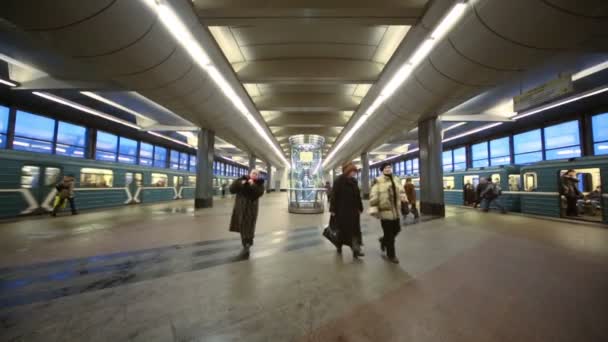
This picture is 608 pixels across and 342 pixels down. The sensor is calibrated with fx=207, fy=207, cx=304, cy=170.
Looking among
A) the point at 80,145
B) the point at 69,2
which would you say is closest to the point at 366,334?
the point at 69,2

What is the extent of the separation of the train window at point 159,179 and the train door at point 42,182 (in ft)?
17.9

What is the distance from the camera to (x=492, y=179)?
10.5 metres

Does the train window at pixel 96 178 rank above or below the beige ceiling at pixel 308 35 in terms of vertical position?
below

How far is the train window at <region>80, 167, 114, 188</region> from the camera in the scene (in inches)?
373

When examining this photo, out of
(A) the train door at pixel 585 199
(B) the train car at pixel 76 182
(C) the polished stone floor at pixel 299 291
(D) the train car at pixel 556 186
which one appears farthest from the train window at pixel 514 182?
(B) the train car at pixel 76 182

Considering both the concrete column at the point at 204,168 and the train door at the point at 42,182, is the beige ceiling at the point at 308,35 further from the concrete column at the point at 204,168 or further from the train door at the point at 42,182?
the train door at the point at 42,182

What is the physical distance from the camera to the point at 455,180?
12758mm

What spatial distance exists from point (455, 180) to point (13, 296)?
16374 millimetres

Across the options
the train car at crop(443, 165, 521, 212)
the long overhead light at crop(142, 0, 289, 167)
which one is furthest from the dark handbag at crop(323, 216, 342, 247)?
the train car at crop(443, 165, 521, 212)

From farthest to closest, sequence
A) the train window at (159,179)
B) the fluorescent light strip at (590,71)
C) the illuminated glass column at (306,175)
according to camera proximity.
Result: the train window at (159,179) → the illuminated glass column at (306,175) → the fluorescent light strip at (590,71)

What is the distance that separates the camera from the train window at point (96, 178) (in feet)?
31.1

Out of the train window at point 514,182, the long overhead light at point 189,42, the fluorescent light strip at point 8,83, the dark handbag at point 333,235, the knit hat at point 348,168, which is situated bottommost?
the dark handbag at point 333,235

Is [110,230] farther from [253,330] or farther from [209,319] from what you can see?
[253,330]

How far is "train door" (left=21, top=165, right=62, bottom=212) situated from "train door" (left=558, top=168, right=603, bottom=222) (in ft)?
63.6
